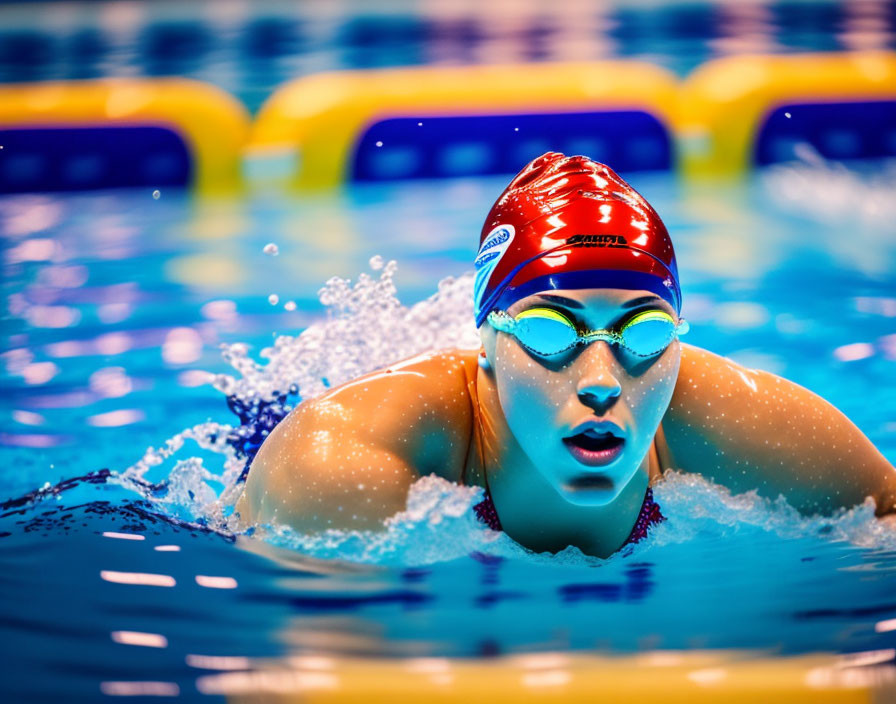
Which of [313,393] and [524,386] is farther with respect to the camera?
[313,393]

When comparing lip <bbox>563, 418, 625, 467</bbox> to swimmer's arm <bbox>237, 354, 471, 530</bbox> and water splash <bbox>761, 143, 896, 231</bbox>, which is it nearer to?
swimmer's arm <bbox>237, 354, 471, 530</bbox>

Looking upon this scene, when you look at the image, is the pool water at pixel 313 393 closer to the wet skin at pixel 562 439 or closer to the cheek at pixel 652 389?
the wet skin at pixel 562 439

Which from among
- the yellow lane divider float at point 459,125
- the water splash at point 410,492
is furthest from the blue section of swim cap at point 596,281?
the yellow lane divider float at point 459,125

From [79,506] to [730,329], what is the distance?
3.19 meters

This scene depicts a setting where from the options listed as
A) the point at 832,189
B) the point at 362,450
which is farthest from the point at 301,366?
the point at 832,189

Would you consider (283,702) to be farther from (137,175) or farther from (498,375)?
(137,175)

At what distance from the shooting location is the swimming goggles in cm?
217

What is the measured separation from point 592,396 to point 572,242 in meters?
0.32

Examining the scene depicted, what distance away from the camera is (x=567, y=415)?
85.0 inches

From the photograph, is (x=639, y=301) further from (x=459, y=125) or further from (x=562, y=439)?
(x=459, y=125)

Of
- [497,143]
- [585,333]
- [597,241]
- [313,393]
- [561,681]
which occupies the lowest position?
[561,681]

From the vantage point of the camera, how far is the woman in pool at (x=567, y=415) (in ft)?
7.18

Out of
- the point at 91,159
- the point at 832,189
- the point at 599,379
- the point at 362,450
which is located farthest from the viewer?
the point at 91,159

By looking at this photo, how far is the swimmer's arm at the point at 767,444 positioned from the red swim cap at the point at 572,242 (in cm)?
35
